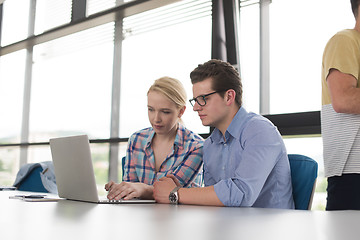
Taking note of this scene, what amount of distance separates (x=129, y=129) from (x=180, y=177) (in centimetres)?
200

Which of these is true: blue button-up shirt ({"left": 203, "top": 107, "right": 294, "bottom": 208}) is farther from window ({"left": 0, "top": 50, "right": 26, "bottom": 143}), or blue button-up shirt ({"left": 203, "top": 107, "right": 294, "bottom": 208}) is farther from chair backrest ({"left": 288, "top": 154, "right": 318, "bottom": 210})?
window ({"left": 0, "top": 50, "right": 26, "bottom": 143})

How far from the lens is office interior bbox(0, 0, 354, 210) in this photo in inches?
107

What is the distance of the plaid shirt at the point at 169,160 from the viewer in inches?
80.0

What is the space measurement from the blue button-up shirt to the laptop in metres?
0.36

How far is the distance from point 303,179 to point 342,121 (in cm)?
29

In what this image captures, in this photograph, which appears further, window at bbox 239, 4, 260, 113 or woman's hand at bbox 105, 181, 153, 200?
window at bbox 239, 4, 260, 113

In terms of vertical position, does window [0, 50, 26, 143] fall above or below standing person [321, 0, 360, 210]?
above

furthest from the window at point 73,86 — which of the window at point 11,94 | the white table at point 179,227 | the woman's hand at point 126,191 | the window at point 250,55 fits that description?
the white table at point 179,227

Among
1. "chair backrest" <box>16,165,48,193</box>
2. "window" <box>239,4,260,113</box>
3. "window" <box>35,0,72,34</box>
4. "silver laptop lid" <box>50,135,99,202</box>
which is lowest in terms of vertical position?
"chair backrest" <box>16,165,48,193</box>

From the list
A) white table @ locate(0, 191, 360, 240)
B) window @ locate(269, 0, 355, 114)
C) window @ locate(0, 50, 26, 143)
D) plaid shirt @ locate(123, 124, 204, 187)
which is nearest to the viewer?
white table @ locate(0, 191, 360, 240)

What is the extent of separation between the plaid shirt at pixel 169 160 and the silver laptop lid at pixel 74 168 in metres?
0.54

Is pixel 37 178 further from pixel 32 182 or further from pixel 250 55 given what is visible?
pixel 250 55

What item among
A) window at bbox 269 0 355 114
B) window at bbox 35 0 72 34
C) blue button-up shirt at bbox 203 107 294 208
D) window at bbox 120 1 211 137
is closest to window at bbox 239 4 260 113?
window at bbox 269 0 355 114

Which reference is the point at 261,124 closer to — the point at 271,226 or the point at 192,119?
the point at 271,226
